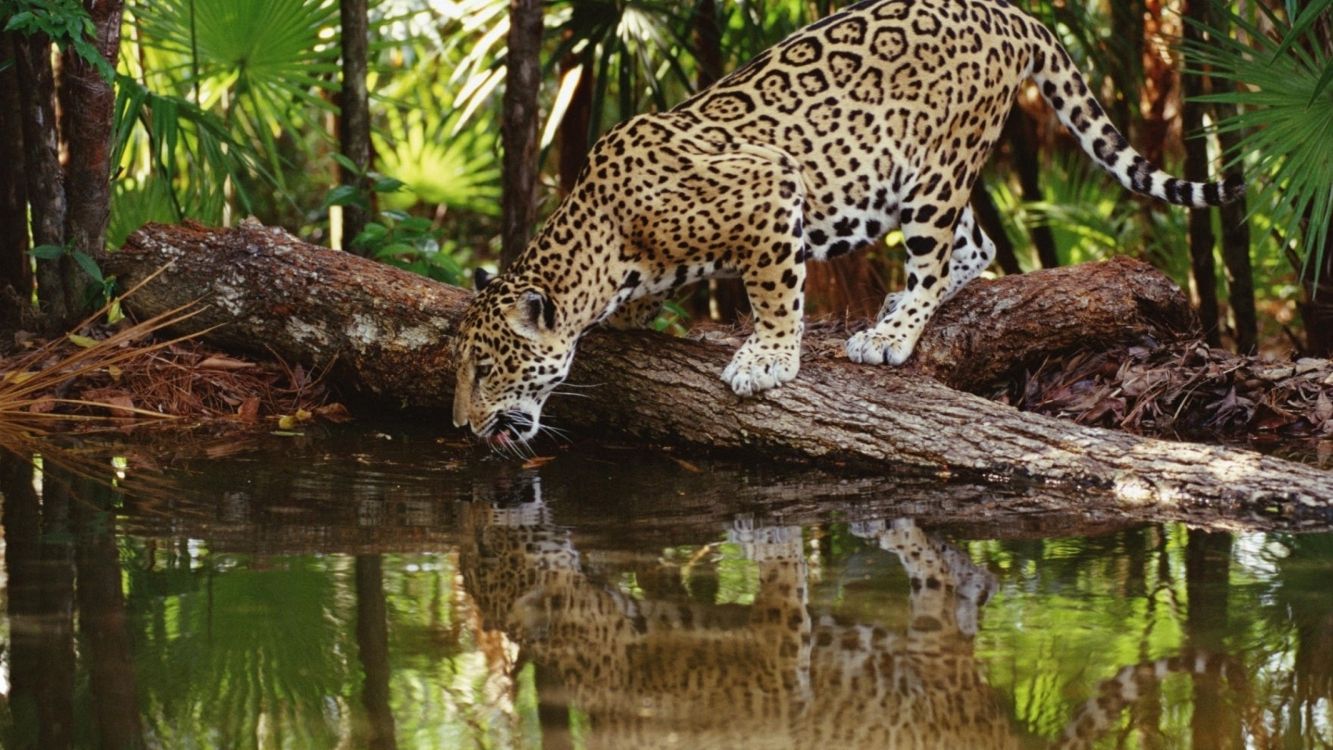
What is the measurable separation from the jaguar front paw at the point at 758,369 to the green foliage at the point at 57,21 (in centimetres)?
313

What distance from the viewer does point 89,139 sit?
24.1 ft

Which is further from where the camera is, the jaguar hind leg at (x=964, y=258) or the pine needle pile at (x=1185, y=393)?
the jaguar hind leg at (x=964, y=258)

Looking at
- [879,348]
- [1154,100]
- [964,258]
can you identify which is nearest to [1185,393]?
[964,258]

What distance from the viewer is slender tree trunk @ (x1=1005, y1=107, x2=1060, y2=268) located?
447 inches

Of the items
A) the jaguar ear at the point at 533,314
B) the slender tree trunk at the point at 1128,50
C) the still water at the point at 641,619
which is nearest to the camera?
the still water at the point at 641,619

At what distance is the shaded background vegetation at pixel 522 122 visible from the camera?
707 centimetres

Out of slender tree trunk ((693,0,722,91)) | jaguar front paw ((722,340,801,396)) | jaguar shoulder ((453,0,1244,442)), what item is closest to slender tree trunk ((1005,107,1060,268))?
slender tree trunk ((693,0,722,91))

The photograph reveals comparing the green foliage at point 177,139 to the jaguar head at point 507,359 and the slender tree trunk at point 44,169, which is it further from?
the jaguar head at point 507,359

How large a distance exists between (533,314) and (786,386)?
1.14 meters

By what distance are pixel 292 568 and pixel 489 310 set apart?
1.97 meters

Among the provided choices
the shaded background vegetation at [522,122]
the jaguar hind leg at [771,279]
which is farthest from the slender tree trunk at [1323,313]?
the jaguar hind leg at [771,279]

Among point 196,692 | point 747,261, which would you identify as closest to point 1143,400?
point 747,261

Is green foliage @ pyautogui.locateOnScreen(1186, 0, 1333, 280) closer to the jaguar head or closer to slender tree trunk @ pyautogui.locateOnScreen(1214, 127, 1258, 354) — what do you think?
slender tree trunk @ pyautogui.locateOnScreen(1214, 127, 1258, 354)

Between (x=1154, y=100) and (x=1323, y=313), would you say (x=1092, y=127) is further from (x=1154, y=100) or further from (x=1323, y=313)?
(x=1154, y=100)
